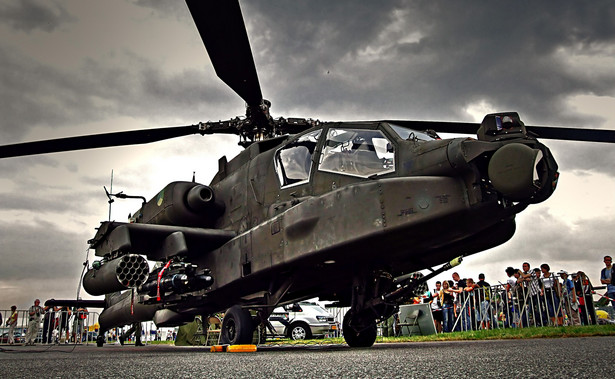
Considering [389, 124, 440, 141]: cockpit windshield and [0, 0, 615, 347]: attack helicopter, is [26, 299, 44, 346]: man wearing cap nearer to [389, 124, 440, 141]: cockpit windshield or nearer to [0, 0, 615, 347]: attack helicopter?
[0, 0, 615, 347]: attack helicopter

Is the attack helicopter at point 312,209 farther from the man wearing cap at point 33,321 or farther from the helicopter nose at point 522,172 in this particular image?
the man wearing cap at point 33,321

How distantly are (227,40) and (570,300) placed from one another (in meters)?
9.21

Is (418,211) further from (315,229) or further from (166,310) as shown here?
(166,310)

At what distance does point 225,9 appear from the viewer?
626cm

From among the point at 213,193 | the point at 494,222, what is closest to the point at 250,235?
the point at 213,193

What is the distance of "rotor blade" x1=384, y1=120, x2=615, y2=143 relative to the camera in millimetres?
7707

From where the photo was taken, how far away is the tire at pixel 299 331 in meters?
17.7

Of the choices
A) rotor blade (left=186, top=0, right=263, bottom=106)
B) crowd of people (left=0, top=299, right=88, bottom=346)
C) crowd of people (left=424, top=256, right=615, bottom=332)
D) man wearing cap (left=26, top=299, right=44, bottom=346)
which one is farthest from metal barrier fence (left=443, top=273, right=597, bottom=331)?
man wearing cap (left=26, top=299, right=44, bottom=346)

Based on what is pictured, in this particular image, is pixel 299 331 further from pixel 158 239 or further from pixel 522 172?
pixel 522 172

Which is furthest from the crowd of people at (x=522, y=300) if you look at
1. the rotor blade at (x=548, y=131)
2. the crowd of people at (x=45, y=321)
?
the crowd of people at (x=45, y=321)

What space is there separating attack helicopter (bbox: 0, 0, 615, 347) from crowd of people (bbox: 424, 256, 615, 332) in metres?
4.64

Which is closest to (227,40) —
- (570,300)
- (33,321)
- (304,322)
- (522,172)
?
(522,172)

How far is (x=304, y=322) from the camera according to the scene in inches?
703

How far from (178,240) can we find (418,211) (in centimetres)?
409
